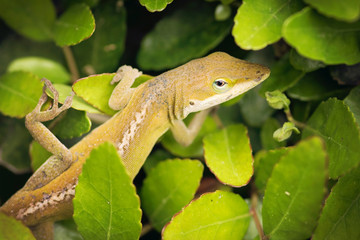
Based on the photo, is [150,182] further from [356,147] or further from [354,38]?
[354,38]

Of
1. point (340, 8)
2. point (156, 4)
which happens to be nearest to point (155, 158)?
point (156, 4)

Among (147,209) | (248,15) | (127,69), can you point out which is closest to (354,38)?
(248,15)

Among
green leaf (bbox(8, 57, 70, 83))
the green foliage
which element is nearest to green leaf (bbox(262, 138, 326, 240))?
the green foliage

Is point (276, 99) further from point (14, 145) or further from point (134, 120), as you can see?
point (14, 145)

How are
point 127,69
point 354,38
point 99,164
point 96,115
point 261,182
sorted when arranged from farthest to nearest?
1. point 96,115
2. point 127,69
3. point 261,182
4. point 354,38
5. point 99,164

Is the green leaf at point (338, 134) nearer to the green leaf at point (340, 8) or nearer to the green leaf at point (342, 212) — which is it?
the green leaf at point (342, 212)
